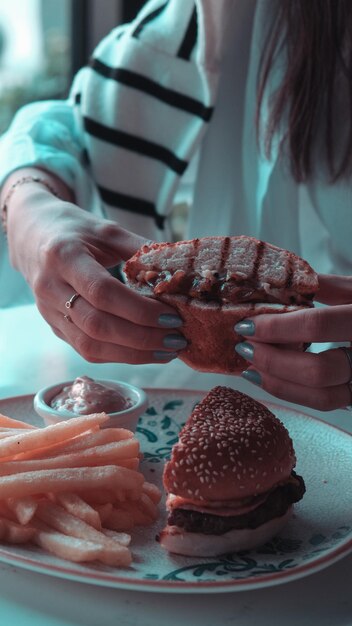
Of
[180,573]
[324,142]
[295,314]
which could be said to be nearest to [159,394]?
[295,314]

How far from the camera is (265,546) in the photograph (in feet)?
4.04

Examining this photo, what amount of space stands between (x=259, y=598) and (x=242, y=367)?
0.52 m

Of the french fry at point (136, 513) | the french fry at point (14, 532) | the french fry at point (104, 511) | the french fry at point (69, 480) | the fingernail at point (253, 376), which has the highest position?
the fingernail at point (253, 376)

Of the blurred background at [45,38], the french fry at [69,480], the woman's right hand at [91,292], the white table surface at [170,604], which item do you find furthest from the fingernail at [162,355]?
the blurred background at [45,38]

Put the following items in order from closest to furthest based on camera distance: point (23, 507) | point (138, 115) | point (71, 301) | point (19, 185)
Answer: point (23, 507)
point (71, 301)
point (19, 185)
point (138, 115)

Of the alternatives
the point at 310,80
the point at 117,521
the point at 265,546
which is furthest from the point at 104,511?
the point at 310,80

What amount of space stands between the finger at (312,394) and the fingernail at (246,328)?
0.10 m

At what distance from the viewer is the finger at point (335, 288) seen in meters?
1.58

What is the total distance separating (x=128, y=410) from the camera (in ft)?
5.26

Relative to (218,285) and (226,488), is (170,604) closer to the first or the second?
(226,488)

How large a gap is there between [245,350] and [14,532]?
1.68ft

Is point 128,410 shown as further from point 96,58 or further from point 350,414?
point 96,58

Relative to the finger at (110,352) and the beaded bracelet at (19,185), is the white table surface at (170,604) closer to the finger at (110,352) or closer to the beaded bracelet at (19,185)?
the finger at (110,352)

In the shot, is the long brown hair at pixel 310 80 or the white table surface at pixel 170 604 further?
the long brown hair at pixel 310 80
